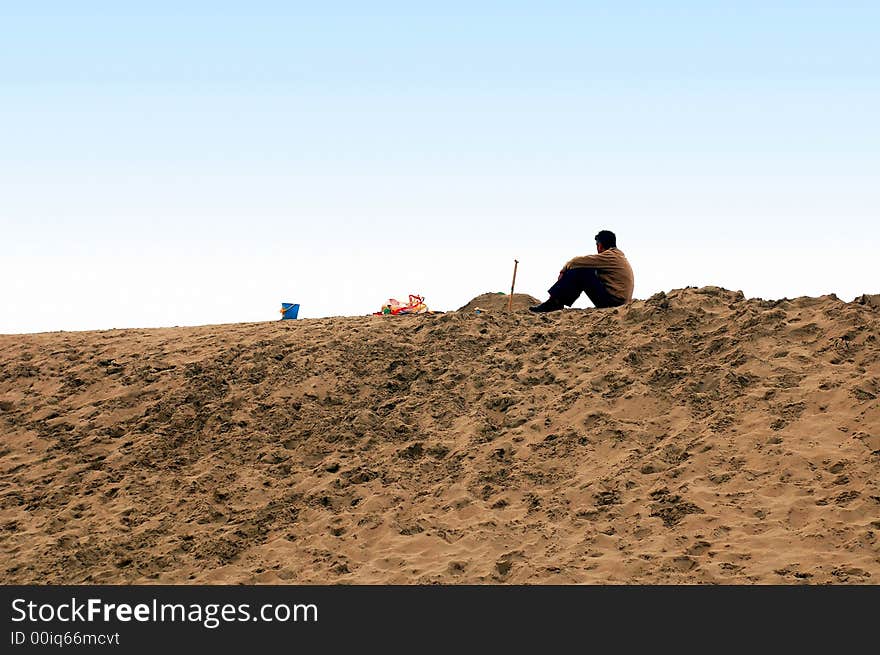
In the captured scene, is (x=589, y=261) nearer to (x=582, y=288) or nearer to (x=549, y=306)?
(x=582, y=288)

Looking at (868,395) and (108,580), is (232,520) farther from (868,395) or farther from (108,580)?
(868,395)

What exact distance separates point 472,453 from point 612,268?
3308 millimetres

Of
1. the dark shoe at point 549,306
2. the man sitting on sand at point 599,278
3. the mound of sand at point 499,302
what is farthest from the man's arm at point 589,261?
the mound of sand at point 499,302

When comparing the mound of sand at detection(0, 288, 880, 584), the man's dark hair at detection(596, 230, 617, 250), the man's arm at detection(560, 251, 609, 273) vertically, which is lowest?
the mound of sand at detection(0, 288, 880, 584)

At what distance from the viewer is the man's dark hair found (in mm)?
13070

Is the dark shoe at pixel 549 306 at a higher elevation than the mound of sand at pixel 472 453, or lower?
higher

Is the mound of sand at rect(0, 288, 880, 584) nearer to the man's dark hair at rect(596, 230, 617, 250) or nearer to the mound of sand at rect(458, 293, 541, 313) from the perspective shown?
the mound of sand at rect(458, 293, 541, 313)

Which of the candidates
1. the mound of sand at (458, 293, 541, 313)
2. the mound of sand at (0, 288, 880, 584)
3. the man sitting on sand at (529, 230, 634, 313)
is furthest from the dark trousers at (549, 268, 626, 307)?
the mound of sand at (458, 293, 541, 313)

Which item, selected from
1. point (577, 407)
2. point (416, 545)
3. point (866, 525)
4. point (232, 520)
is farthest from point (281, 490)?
point (866, 525)

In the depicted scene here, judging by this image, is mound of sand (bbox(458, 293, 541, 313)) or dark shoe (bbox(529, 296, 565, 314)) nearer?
dark shoe (bbox(529, 296, 565, 314))

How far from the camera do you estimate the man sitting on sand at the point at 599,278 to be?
13055mm

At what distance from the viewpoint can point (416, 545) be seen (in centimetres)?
948

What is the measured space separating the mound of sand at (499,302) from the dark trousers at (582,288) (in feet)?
2.79

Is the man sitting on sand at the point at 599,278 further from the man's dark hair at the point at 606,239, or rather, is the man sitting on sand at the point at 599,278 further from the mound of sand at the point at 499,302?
the mound of sand at the point at 499,302
